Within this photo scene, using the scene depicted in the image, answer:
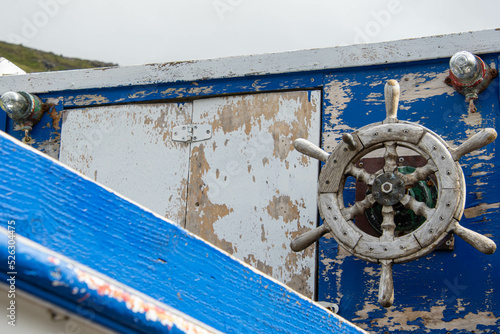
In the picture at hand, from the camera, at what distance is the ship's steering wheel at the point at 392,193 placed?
2.06m

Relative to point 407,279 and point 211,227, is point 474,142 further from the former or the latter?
point 211,227

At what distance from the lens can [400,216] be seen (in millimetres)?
2352

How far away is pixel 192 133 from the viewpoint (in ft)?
9.84

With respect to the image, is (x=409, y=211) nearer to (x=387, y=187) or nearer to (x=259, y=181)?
(x=387, y=187)

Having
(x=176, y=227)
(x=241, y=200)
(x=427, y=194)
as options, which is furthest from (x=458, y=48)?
(x=176, y=227)

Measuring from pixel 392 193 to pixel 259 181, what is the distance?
798 mm


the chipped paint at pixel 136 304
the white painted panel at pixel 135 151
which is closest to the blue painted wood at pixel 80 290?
the chipped paint at pixel 136 304

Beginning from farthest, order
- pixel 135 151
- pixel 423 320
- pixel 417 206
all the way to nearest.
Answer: pixel 135 151
pixel 423 320
pixel 417 206

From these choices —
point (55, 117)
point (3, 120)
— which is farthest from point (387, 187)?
point (3, 120)

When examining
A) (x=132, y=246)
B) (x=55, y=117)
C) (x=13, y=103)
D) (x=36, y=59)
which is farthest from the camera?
(x=36, y=59)

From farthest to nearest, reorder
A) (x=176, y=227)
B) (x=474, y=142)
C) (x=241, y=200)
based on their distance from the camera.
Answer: (x=241, y=200)
(x=474, y=142)
(x=176, y=227)

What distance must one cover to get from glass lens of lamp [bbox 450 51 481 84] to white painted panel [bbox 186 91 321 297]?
2.06ft

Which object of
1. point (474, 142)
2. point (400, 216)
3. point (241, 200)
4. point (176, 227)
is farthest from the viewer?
point (241, 200)

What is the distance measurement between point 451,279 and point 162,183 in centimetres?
140
